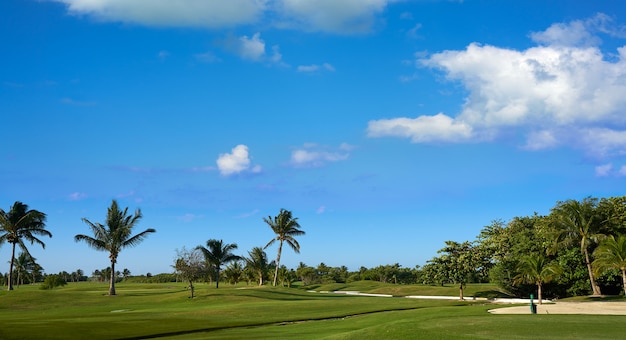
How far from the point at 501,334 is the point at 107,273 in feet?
601

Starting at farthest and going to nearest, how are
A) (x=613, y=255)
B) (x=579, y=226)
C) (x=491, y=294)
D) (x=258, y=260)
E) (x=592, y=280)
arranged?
(x=258, y=260) < (x=491, y=294) < (x=579, y=226) < (x=592, y=280) < (x=613, y=255)

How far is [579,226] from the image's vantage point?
65.5 metres

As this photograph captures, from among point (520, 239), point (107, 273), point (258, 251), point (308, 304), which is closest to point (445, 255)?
point (520, 239)

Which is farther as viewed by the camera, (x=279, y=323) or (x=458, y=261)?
(x=458, y=261)

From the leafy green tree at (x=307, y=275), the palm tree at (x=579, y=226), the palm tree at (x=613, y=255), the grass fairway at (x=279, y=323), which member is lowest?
the leafy green tree at (x=307, y=275)

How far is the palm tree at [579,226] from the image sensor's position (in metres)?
63.9

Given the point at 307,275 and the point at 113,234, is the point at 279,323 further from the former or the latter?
the point at 307,275

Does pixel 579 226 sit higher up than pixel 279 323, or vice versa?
pixel 579 226

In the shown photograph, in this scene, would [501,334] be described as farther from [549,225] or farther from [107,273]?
[107,273]

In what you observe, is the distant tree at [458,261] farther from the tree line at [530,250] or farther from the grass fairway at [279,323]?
the grass fairway at [279,323]

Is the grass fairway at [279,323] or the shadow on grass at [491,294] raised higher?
the grass fairway at [279,323]

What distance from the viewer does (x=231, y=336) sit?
2823cm

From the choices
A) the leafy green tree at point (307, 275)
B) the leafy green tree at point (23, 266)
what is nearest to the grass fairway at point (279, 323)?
the leafy green tree at point (23, 266)

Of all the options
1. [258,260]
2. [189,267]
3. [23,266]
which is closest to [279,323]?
[189,267]
